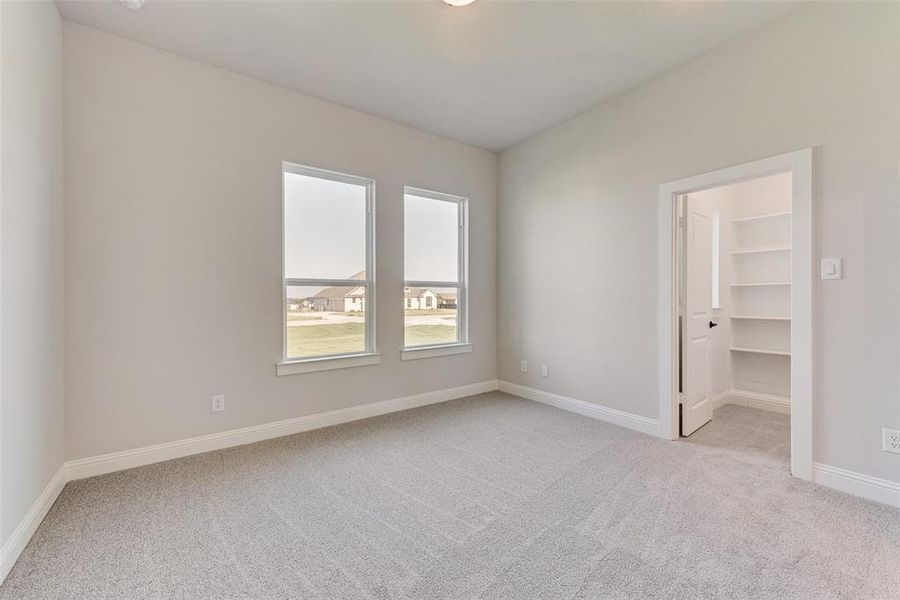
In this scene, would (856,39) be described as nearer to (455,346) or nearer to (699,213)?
(699,213)

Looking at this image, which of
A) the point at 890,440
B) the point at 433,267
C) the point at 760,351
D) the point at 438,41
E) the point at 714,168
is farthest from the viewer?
the point at 433,267

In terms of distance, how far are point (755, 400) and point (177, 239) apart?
5237mm

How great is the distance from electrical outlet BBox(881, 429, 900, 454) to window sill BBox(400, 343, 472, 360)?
10.2ft

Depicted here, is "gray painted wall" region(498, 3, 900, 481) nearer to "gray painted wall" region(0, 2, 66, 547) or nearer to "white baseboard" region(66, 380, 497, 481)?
"white baseboard" region(66, 380, 497, 481)

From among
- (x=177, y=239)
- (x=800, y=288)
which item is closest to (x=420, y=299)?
(x=177, y=239)

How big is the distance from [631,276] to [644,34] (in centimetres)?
172

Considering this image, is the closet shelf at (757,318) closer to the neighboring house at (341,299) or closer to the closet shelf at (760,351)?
the closet shelf at (760,351)

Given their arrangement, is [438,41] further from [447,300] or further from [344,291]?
[447,300]

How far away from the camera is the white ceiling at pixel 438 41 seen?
92.2 inches

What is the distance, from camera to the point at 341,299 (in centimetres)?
358

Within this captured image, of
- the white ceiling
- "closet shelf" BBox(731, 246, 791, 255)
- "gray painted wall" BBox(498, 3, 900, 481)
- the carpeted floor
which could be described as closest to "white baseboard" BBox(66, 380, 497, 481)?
the carpeted floor

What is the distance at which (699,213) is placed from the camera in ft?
11.0

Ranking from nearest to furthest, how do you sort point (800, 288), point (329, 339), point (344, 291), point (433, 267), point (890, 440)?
point (890, 440), point (800, 288), point (329, 339), point (344, 291), point (433, 267)

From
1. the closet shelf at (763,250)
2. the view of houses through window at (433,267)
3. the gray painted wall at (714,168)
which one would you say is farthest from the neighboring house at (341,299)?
the closet shelf at (763,250)
